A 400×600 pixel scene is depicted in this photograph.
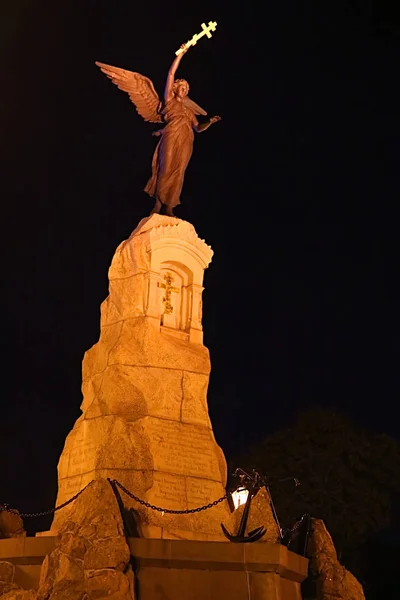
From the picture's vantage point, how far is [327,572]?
566 inches

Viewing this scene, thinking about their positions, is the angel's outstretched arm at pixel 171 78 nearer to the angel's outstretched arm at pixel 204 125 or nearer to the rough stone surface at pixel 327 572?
the angel's outstretched arm at pixel 204 125

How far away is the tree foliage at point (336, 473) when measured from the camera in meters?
30.2

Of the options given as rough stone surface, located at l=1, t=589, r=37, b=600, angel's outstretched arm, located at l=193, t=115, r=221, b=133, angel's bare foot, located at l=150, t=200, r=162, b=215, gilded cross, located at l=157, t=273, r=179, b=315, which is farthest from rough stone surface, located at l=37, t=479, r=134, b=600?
angel's outstretched arm, located at l=193, t=115, r=221, b=133

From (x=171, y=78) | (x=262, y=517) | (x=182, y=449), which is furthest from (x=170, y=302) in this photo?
(x=262, y=517)

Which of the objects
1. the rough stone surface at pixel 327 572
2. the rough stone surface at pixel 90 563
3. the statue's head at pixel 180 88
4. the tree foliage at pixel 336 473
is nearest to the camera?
the rough stone surface at pixel 90 563

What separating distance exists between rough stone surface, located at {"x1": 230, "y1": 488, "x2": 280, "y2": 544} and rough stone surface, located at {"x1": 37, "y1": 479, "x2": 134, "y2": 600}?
74.1 inches

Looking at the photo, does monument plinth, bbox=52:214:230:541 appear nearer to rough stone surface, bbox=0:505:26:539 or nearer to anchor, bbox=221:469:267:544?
rough stone surface, bbox=0:505:26:539

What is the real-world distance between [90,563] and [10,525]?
3.41 meters

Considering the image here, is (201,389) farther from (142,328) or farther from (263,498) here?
(263,498)

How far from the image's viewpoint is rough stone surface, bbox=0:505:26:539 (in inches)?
590

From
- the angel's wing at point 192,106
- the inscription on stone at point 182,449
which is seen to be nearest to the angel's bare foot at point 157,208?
the angel's wing at point 192,106

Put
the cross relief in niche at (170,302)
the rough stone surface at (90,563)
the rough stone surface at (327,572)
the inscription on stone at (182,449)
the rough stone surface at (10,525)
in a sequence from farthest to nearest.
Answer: the cross relief in niche at (170,302) < the rough stone surface at (10,525) < the inscription on stone at (182,449) < the rough stone surface at (327,572) < the rough stone surface at (90,563)

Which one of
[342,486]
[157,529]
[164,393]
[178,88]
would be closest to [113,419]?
[164,393]

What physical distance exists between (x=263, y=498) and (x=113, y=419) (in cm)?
274
